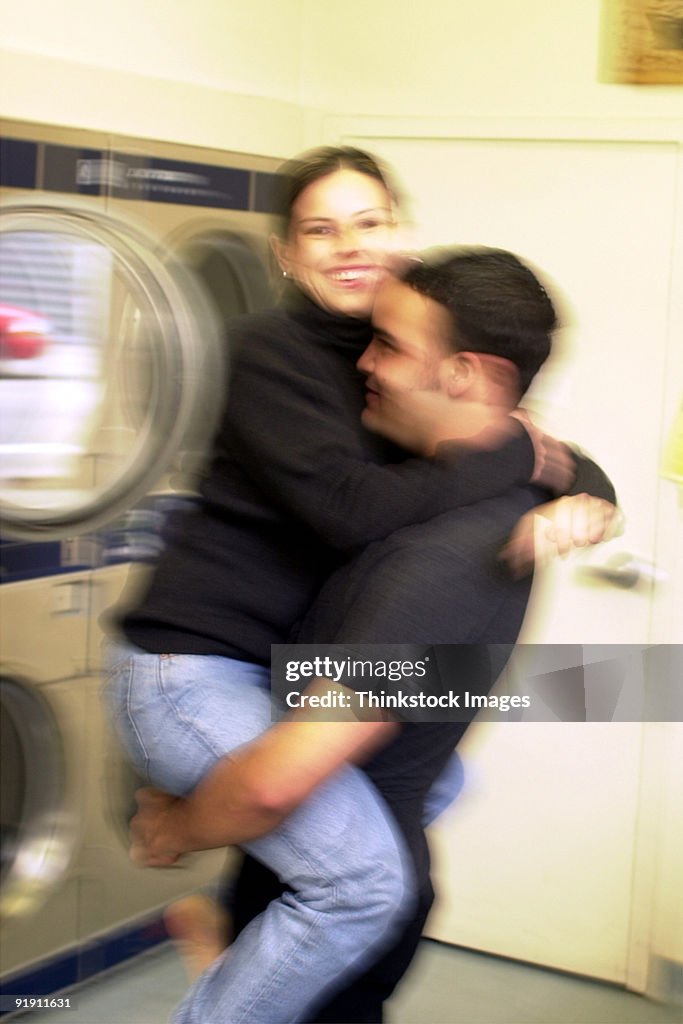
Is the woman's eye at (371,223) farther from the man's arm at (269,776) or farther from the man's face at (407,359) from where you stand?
the man's arm at (269,776)

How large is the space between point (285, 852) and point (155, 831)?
129 millimetres

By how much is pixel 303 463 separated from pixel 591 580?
46.9 inches

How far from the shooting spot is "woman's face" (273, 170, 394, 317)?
1.21m

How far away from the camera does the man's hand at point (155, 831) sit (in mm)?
1161

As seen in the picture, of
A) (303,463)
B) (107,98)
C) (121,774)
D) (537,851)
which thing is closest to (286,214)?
(303,463)

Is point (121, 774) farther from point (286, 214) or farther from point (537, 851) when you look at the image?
point (286, 214)

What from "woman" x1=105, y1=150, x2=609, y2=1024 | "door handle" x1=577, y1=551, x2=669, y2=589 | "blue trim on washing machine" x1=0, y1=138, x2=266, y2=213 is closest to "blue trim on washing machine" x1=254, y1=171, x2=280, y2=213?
"blue trim on washing machine" x1=0, y1=138, x2=266, y2=213

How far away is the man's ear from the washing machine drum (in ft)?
3.07

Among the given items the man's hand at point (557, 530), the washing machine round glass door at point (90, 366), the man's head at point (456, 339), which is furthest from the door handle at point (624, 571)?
the man's head at point (456, 339)

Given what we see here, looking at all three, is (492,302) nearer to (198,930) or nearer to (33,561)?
(198,930)

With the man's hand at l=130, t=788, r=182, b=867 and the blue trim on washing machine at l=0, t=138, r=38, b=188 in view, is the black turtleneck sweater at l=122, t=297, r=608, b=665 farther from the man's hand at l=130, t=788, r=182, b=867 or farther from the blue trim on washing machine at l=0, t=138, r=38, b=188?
the blue trim on washing machine at l=0, t=138, r=38, b=188

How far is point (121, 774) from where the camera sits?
1.89 m

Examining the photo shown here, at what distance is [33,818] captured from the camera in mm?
1892

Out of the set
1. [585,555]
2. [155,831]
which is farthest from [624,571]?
[155,831]
